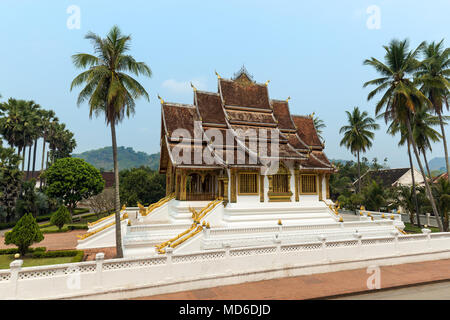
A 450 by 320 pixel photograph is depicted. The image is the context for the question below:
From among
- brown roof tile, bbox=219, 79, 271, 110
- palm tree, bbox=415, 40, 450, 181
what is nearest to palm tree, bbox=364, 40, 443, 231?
palm tree, bbox=415, 40, 450, 181

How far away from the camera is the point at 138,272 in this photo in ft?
26.8

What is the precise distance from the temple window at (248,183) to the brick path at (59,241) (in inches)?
495

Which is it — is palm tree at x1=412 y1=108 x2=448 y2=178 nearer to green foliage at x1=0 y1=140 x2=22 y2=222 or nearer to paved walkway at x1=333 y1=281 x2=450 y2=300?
paved walkway at x1=333 y1=281 x2=450 y2=300

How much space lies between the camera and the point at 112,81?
13016 millimetres

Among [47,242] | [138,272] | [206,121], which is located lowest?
[47,242]

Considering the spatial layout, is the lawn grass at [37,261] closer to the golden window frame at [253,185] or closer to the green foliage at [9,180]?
the golden window frame at [253,185]

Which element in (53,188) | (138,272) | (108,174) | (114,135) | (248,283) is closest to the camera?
(138,272)

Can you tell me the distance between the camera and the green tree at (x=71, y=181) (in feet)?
102

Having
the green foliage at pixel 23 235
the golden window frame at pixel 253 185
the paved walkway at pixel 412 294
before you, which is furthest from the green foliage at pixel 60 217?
the paved walkway at pixel 412 294

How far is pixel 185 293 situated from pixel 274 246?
3.86 m

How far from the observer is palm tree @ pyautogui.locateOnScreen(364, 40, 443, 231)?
17.9m
